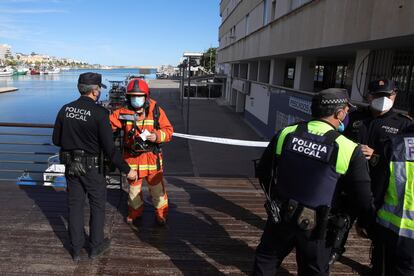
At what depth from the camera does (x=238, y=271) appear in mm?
3363

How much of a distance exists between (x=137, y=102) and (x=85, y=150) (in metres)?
0.89

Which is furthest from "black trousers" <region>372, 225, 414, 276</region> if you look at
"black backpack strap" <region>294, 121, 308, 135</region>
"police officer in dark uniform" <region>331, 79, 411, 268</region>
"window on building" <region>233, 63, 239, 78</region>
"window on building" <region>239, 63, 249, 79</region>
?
"window on building" <region>233, 63, 239, 78</region>

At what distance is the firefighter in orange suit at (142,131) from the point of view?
12.4ft

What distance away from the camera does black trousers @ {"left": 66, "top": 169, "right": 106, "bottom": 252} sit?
3.28 metres

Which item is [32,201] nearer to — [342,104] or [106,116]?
[106,116]

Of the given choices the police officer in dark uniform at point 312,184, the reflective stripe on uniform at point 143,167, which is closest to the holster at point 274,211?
the police officer in dark uniform at point 312,184

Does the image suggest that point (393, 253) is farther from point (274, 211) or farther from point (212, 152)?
point (212, 152)

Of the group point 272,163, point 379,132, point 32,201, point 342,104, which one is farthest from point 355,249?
point 32,201

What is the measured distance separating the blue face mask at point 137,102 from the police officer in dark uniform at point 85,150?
0.57m

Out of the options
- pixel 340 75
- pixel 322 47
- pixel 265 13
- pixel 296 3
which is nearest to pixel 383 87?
pixel 322 47

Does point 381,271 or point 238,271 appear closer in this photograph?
point 381,271

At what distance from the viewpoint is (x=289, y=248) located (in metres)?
2.39

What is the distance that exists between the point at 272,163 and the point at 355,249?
87.5 inches

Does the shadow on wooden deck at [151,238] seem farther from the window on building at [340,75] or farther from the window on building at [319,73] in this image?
the window on building at [319,73]
